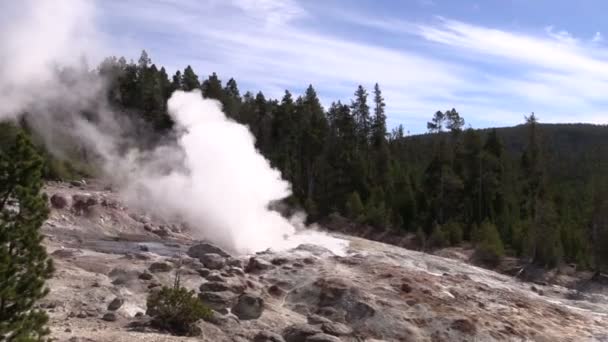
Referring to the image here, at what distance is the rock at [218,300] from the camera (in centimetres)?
1691

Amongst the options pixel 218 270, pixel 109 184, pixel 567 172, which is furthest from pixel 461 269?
pixel 567 172

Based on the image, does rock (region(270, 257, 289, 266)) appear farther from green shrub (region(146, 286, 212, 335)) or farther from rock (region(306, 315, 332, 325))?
green shrub (region(146, 286, 212, 335))

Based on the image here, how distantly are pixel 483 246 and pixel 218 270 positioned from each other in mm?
21463

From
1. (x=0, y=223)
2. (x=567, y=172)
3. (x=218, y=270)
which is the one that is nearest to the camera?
(x=0, y=223)

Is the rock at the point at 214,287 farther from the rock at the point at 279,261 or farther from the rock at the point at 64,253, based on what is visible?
the rock at the point at 64,253

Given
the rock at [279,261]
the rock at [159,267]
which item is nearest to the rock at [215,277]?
the rock at [159,267]

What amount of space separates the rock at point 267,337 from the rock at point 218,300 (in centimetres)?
168

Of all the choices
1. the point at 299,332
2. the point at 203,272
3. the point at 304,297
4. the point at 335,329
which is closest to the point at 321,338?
the point at 299,332

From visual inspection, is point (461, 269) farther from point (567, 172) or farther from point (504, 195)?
point (567, 172)

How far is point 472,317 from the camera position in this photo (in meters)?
19.0

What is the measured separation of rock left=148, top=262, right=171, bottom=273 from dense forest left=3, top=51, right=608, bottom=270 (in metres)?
22.2

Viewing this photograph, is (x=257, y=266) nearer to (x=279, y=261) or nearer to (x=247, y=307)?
(x=279, y=261)

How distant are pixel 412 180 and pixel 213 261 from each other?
3629 cm

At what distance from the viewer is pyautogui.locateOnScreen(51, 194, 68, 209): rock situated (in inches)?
1173
